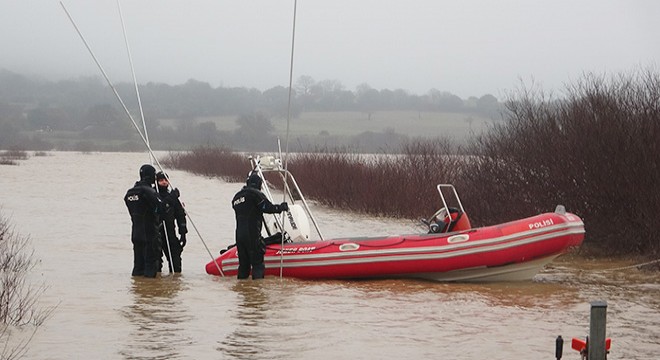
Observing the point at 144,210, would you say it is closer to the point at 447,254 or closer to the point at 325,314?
the point at 325,314

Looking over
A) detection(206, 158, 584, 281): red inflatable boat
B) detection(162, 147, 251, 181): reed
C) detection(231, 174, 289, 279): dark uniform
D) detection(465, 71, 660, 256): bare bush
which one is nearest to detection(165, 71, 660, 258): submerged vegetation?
detection(465, 71, 660, 256): bare bush

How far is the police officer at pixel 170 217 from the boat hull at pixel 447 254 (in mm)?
1310

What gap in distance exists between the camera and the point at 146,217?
14188 mm

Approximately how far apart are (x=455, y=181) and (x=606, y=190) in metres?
7.59

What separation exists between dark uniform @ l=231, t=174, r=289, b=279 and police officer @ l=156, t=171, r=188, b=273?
32.1 inches

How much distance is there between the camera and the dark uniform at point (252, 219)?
45.6ft

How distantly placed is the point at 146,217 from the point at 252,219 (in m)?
1.43

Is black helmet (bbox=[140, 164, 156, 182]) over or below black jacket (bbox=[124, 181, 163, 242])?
over

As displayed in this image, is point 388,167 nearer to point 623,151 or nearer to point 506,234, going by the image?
point 623,151

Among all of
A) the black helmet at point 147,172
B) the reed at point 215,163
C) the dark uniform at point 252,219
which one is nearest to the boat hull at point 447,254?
the dark uniform at point 252,219

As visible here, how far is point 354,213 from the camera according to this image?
3012 centimetres

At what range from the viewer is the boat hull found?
537 inches

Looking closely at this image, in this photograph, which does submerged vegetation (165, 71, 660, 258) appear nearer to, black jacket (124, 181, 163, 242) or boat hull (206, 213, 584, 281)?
boat hull (206, 213, 584, 281)

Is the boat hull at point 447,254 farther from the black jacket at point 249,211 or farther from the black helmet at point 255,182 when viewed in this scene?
the black helmet at point 255,182
